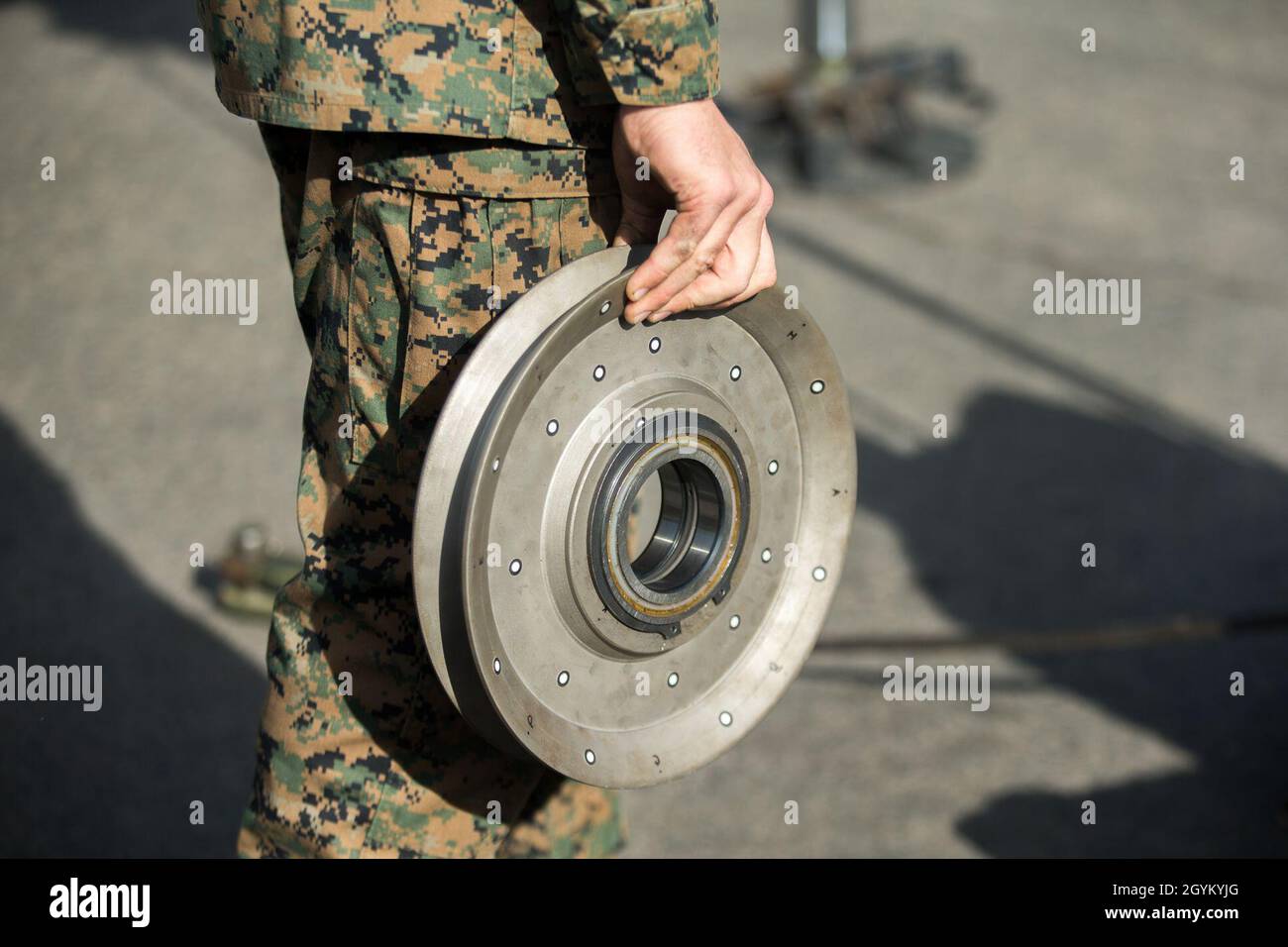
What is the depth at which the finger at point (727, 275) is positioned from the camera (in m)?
1.57

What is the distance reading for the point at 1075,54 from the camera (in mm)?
6805

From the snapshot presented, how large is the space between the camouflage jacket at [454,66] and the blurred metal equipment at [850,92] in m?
3.96

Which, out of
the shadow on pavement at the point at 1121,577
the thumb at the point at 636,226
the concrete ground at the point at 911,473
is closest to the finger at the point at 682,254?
the thumb at the point at 636,226

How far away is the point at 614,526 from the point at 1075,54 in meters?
6.01

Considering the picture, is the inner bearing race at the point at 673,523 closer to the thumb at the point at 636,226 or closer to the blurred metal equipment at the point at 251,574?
the thumb at the point at 636,226

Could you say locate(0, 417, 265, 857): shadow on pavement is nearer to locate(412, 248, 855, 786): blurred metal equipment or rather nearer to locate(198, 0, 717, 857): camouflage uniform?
locate(198, 0, 717, 857): camouflage uniform

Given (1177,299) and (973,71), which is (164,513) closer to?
(1177,299)

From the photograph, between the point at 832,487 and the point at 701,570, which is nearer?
the point at 701,570

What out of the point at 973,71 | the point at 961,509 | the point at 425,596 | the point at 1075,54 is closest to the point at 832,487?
the point at 425,596

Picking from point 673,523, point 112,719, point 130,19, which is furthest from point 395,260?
point 130,19

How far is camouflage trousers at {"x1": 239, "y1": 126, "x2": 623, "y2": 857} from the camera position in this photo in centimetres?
157

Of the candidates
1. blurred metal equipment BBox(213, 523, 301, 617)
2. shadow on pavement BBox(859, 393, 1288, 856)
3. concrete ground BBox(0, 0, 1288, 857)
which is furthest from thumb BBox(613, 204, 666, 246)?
blurred metal equipment BBox(213, 523, 301, 617)

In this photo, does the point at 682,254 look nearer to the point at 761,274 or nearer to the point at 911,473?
the point at 761,274
